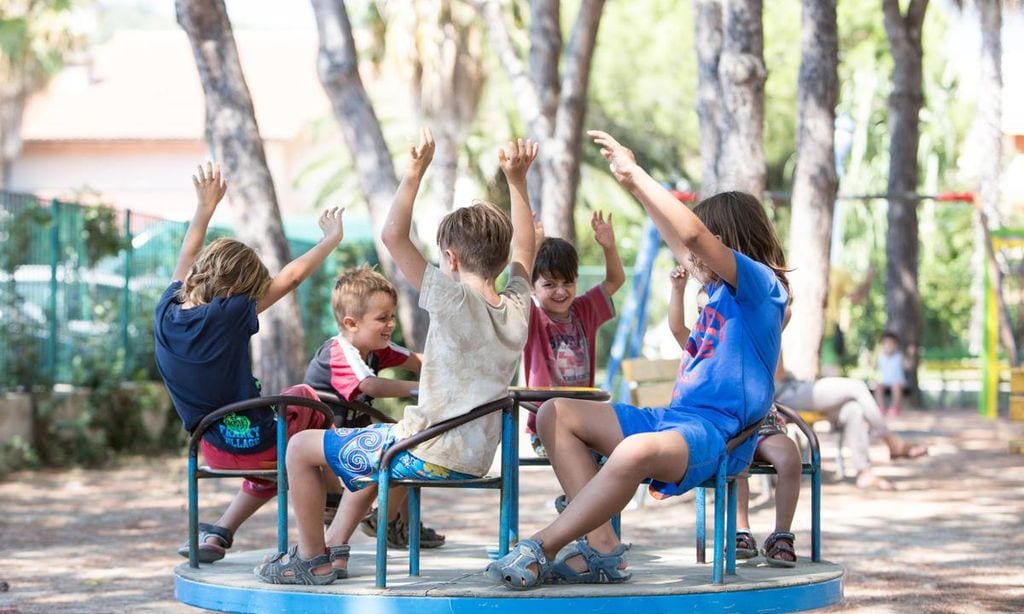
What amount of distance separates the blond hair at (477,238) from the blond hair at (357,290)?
1086 mm

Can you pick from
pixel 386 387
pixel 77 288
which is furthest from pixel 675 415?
pixel 77 288

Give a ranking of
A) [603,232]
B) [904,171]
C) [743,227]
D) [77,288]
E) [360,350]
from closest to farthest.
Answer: [743,227], [360,350], [603,232], [77,288], [904,171]

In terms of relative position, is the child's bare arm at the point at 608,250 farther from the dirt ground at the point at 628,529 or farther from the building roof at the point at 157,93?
the building roof at the point at 157,93

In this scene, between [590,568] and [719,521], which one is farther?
[590,568]

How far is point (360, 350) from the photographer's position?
5812 mm

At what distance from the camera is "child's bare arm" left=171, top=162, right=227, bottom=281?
547cm

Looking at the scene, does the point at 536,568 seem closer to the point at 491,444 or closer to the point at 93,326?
the point at 491,444

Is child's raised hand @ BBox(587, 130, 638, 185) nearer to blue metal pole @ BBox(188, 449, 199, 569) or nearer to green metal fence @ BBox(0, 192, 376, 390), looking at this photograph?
blue metal pole @ BBox(188, 449, 199, 569)

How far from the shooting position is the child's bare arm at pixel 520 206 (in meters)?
4.82

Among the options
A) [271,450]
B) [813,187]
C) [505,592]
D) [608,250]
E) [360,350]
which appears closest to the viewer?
[505,592]

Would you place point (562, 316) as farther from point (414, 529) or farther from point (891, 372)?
point (891, 372)

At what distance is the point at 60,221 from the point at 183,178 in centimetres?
3659

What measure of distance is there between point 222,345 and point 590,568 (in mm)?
1537

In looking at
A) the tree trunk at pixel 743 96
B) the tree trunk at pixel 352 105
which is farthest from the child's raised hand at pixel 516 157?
the tree trunk at pixel 352 105
